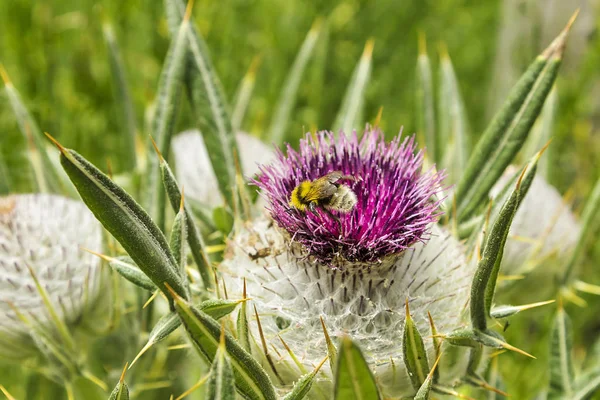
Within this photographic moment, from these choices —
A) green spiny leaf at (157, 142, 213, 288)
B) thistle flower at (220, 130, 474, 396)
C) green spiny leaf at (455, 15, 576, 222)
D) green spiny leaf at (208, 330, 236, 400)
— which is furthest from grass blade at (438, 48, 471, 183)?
green spiny leaf at (208, 330, 236, 400)

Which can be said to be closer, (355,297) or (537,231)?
(355,297)

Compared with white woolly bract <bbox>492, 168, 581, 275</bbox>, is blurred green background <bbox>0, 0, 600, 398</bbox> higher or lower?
higher

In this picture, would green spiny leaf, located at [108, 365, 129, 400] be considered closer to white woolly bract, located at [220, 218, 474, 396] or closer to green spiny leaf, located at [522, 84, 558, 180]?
white woolly bract, located at [220, 218, 474, 396]

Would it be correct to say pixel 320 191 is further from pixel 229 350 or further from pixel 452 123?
pixel 452 123

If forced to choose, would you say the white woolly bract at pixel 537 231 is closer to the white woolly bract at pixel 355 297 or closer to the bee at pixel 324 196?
the white woolly bract at pixel 355 297

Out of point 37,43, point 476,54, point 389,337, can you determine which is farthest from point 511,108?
point 476,54

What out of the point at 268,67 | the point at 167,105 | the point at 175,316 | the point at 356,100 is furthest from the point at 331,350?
the point at 268,67

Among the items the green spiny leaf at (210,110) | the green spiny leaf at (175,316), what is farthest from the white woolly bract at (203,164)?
the green spiny leaf at (175,316)

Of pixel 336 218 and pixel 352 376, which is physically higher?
pixel 336 218
